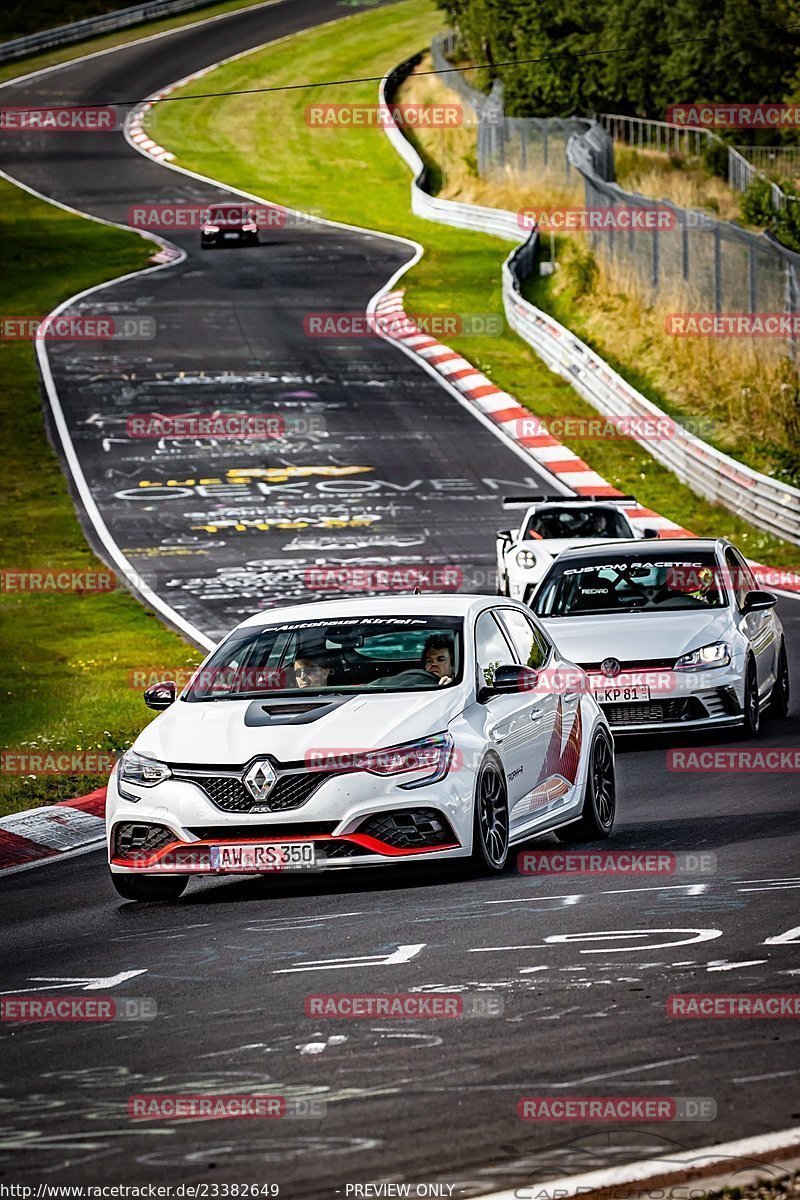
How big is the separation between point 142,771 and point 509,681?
2019 mm

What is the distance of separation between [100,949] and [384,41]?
285 ft

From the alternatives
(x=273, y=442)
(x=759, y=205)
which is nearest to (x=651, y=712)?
(x=273, y=442)

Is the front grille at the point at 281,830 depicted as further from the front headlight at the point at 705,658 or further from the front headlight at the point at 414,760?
the front headlight at the point at 705,658

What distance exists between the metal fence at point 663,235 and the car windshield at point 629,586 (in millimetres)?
15903

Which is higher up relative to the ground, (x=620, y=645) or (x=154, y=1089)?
(x=154, y=1089)

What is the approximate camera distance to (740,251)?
3384 cm

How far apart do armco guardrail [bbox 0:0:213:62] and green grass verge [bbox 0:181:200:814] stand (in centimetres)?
4740

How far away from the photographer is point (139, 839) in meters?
10.5

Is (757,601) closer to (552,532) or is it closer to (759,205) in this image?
(552,532)

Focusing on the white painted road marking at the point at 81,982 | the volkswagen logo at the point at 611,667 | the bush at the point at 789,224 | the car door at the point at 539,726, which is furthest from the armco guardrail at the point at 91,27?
the white painted road marking at the point at 81,982

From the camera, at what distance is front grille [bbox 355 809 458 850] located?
10.3 m

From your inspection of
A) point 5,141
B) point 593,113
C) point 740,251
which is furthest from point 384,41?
point 740,251

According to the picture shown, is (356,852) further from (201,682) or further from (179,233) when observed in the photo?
(179,233)

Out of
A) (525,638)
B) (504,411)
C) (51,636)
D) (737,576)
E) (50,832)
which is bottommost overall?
(504,411)
